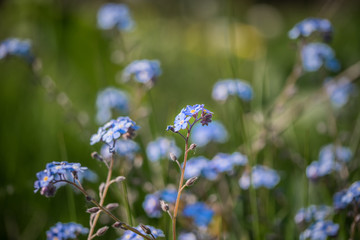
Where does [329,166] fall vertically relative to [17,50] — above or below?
below

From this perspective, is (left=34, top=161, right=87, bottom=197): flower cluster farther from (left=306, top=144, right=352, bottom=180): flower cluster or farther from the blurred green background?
(left=306, top=144, right=352, bottom=180): flower cluster

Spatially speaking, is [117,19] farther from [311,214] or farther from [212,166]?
[311,214]

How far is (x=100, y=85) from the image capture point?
281cm

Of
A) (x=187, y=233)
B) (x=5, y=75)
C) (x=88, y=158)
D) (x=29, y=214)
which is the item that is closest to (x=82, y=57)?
(x=5, y=75)

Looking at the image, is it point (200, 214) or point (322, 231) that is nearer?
point (322, 231)

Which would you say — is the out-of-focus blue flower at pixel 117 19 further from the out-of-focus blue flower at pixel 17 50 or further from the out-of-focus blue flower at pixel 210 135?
the out-of-focus blue flower at pixel 210 135

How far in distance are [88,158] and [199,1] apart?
5174 mm

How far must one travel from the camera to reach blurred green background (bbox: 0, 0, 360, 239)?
5.81 ft

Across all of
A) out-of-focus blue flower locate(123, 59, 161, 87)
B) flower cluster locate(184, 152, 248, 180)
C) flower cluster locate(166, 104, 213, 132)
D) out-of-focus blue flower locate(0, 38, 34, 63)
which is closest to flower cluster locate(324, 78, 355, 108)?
flower cluster locate(184, 152, 248, 180)

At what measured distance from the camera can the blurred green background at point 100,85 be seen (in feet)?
5.81

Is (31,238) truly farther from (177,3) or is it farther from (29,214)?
(177,3)

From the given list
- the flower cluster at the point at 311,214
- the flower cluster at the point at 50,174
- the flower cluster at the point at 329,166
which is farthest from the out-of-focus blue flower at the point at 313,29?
the flower cluster at the point at 50,174

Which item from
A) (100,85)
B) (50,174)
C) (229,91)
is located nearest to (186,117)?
(50,174)

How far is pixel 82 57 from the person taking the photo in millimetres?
3383
